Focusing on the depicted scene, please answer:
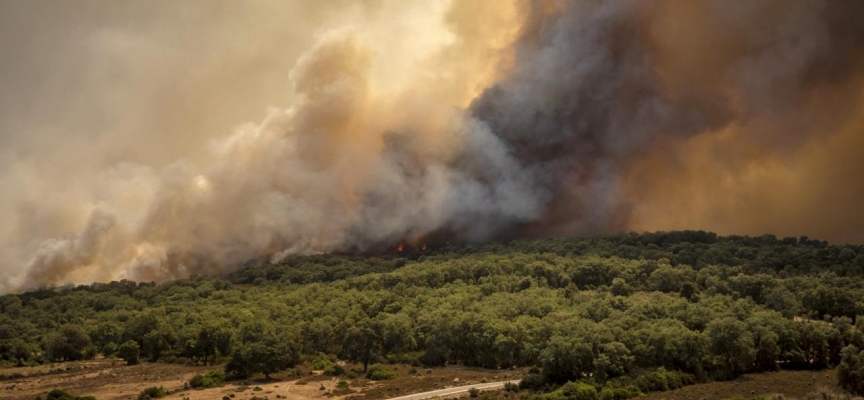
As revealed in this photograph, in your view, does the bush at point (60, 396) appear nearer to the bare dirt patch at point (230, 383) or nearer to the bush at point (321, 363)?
the bare dirt patch at point (230, 383)

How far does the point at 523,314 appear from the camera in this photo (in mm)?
70062

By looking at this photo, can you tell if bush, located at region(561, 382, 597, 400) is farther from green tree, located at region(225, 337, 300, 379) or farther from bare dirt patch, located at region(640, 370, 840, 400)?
green tree, located at region(225, 337, 300, 379)

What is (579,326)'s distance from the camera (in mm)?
60375

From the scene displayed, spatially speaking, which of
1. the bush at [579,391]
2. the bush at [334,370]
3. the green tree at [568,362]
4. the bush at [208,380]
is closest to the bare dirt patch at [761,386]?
the bush at [579,391]

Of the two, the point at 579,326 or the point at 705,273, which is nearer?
the point at 579,326

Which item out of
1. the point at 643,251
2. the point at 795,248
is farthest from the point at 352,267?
the point at 795,248

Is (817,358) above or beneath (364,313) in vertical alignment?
beneath

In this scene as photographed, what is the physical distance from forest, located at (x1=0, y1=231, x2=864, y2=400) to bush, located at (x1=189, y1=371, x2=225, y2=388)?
85.9 inches

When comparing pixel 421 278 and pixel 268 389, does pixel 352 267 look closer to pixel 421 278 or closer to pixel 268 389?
pixel 421 278

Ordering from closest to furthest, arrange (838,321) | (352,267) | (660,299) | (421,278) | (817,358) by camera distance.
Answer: (817,358)
(838,321)
(660,299)
(421,278)
(352,267)

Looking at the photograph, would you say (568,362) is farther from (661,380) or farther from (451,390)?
(451,390)

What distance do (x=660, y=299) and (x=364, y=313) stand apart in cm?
2844

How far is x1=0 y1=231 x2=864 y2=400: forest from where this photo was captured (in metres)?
55.6

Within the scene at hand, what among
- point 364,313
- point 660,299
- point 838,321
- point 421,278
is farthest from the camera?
point 421,278
